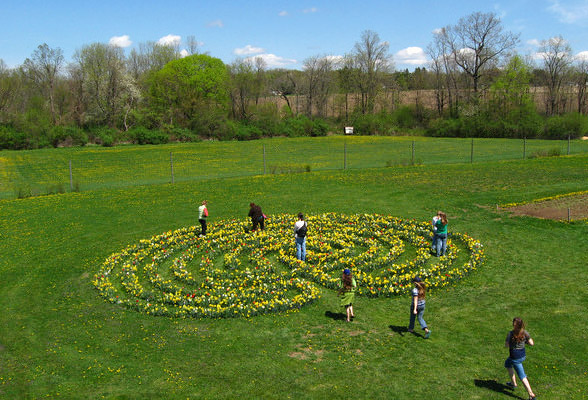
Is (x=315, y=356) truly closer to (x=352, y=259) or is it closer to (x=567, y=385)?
(x=567, y=385)

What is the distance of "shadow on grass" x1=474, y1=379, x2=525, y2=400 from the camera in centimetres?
1029

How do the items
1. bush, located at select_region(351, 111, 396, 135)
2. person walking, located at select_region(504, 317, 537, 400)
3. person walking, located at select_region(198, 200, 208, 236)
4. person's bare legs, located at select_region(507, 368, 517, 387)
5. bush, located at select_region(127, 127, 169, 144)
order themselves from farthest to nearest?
bush, located at select_region(351, 111, 396, 135) < bush, located at select_region(127, 127, 169, 144) < person walking, located at select_region(198, 200, 208, 236) < person's bare legs, located at select_region(507, 368, 517, 387) < person walking, located at select_region(504, 317, 537, 400)

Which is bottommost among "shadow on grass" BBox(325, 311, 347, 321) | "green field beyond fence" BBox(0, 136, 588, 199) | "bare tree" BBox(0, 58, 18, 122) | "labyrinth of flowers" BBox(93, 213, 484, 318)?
"shadow on grass" BBox(325, 311, 347, 321)

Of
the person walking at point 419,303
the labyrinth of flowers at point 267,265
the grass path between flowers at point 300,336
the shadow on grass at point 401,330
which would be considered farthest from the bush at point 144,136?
the person walking at point 419,303

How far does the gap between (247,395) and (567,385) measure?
23.1 ft

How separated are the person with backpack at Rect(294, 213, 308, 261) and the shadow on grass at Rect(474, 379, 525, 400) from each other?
357 inches

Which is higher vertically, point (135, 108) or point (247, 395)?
point (135, 108)

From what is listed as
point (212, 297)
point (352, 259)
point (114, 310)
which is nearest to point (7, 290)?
point (114, 310)

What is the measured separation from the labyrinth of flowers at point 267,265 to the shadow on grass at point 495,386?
5263 millimetres

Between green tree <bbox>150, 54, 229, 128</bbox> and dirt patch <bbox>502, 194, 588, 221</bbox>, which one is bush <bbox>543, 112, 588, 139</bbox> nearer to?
dirt patch <bbox>502, 194, 588, 221</bbox>

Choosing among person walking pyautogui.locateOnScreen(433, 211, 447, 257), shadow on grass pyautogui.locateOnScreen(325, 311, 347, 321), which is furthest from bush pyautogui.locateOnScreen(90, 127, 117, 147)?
shadow on grass pyautogui.locateOnScreen(325, 311, 347, 321)

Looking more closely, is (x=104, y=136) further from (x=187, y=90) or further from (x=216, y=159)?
(x=216, y=159)

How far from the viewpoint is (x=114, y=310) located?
14.8 m

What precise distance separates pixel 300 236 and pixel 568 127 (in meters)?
70.7
